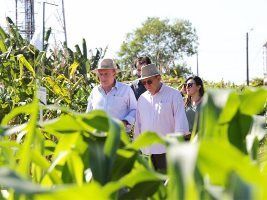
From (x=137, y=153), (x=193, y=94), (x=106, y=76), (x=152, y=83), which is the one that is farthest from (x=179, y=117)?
(x=137, y=153)

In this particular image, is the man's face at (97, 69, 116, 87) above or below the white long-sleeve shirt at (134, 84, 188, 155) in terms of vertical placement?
above

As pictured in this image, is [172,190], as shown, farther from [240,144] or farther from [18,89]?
[18,89]

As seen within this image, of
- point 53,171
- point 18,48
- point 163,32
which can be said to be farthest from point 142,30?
point 53,171

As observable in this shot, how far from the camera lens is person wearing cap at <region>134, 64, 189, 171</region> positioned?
14.5ft

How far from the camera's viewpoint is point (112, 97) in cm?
476

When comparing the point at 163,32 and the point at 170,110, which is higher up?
the point at 163,32

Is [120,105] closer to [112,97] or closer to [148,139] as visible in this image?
[112,97]

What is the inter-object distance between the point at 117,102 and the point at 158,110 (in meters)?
0.47

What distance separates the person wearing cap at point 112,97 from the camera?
4.74 meters

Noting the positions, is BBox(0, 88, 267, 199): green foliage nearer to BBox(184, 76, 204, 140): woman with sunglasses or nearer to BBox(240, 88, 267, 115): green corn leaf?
BBox(240, 88, 267, 115): green corn leaf

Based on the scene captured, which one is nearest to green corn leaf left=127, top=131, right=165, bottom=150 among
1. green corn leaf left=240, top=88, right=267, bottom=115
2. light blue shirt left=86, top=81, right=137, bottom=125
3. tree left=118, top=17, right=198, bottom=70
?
green corn leaf left=240, top=88, right=267, bottom=115

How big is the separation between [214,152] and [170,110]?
403cm

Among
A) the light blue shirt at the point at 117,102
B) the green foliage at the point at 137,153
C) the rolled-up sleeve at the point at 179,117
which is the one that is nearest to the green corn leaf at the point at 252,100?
the green foliage at the point at 137,153

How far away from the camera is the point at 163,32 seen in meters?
56.3
